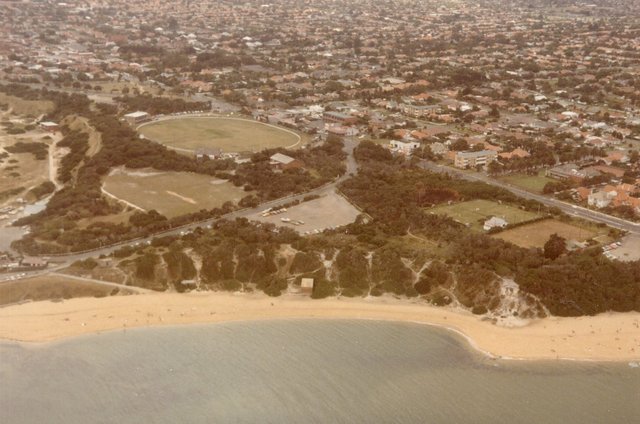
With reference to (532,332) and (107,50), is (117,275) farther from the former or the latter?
(107,50)

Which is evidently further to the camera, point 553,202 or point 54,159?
point 54,159

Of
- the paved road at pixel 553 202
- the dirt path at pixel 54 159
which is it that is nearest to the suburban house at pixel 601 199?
the paved road at pixel 553 202

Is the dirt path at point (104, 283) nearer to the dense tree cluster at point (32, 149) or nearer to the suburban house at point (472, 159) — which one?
the dense tree cluster at point (32, 149)

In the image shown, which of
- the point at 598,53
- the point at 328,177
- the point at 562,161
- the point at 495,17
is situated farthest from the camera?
the point at 495,17

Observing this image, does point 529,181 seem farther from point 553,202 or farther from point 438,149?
point 438,149

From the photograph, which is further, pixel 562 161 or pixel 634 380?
pixel 562 161

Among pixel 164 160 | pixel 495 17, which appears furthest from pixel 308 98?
pixel 495 17

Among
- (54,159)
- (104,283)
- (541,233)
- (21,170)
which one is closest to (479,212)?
(541,233)
